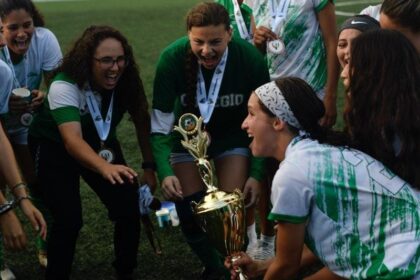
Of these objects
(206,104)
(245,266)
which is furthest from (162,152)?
(245,266)

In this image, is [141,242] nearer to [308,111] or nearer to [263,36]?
[263,36]

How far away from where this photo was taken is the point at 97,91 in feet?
13.1

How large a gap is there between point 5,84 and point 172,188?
37.8 inches

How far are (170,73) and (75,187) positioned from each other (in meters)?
0.78

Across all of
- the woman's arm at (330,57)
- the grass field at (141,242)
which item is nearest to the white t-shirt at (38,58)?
the grass field at (141,242)

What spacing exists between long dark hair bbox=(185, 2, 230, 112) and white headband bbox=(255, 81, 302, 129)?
3.38 feet

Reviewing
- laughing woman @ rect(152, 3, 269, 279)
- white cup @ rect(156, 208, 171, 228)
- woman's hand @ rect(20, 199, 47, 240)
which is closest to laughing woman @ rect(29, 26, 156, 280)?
laughing woman @ rect(152, 3, 269, 279)

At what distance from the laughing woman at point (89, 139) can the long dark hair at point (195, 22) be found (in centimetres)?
30

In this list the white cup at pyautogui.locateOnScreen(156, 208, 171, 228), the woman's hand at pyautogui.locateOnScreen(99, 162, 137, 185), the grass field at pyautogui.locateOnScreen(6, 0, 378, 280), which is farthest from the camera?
the white cup at pyautogui.locateOnScreen(156, 208, 171, 228)

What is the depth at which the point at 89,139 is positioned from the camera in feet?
13.3

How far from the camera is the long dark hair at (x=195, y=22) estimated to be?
12.3ft

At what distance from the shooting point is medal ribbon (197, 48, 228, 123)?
3.96 m

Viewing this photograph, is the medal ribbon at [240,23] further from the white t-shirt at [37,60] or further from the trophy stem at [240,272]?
the trophy stem at [240,272]

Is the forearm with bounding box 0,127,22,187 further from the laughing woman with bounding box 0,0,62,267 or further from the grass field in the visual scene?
the grass field
